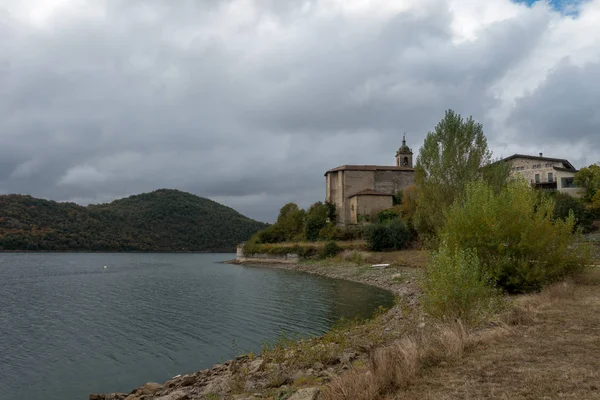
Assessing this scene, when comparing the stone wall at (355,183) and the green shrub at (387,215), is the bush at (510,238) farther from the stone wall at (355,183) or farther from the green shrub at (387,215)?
the stone wall at (355,183)

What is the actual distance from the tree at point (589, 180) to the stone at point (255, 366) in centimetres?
4902

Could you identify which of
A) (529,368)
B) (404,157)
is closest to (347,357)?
(529,368)

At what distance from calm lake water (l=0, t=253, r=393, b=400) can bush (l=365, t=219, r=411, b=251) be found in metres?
16.6

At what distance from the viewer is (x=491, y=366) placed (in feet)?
25.2

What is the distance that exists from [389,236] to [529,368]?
47263 mm

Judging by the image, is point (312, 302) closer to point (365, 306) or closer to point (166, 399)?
point (365, 306)

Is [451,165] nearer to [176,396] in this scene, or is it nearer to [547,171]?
[176,396]

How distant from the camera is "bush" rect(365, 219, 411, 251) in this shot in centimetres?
5388

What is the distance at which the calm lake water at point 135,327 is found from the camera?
44.9 feet

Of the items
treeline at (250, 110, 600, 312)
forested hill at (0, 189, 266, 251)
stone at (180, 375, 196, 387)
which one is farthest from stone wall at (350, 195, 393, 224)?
forested hill at (0, 189, 266, 251)

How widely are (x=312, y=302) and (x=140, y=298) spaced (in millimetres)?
13630

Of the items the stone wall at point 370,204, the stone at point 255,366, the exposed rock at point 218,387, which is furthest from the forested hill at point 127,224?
the exposed rock at point 218,387

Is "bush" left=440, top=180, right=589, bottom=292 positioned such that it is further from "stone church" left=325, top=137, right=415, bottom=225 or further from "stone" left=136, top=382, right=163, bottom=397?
"stone church" left=325, top=137, right=415, bottom=225

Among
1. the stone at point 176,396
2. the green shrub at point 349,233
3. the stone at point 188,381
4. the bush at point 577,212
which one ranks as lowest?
the stone at point 188,381
